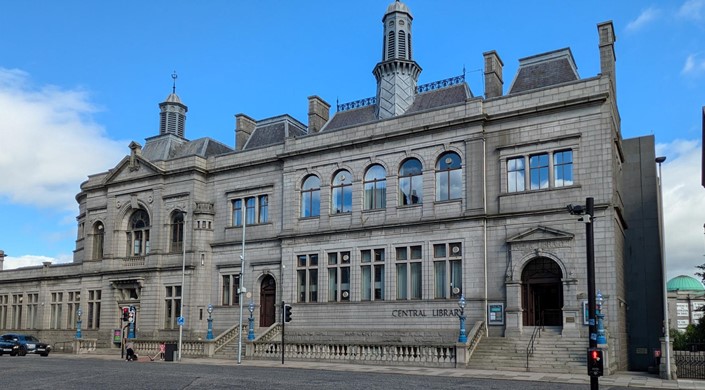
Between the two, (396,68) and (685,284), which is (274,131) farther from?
(685,284)

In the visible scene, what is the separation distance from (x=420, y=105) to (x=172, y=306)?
73.9 feet

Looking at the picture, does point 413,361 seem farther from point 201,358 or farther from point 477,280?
point 201,358

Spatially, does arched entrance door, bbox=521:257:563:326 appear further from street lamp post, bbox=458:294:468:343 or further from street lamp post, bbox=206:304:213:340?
street lamp post, bbox=206:304:213:340

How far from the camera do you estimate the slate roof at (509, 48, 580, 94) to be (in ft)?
132

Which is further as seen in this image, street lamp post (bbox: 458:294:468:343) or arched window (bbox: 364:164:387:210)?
arched window (bbox: 364:164:387:210)

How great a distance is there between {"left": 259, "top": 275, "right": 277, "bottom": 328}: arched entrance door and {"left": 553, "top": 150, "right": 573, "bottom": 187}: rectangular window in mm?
19921

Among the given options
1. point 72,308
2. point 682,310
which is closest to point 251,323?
point 72,308

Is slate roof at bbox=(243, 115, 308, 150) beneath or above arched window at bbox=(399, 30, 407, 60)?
beneath

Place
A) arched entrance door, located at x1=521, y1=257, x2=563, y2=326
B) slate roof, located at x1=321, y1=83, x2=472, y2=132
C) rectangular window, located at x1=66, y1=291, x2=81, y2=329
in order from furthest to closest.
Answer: rectangular window, located at x1=66, y1=291, x2=81, y2=329 → slate roof, located at x1=321, y1=83, x2=472, y2=132 → arched entrance door, located at x1=521, y1=257, x2=563, y2=326

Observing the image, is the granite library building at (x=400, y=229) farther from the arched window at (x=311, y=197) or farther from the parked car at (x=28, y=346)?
the parked car at (x=28, y=346)

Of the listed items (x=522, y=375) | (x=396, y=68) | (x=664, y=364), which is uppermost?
(x=396, y=68)

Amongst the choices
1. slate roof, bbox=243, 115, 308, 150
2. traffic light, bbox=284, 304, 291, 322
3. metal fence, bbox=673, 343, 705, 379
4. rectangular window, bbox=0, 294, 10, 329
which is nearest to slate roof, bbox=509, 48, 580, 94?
metal fence, bbox=673, 343, 705, 379

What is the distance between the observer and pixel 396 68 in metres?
47.7

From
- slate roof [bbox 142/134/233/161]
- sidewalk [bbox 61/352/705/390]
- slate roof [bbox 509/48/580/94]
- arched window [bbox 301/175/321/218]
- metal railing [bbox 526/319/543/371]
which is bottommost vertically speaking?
sidewalk [bbox 61/352/705/390]
